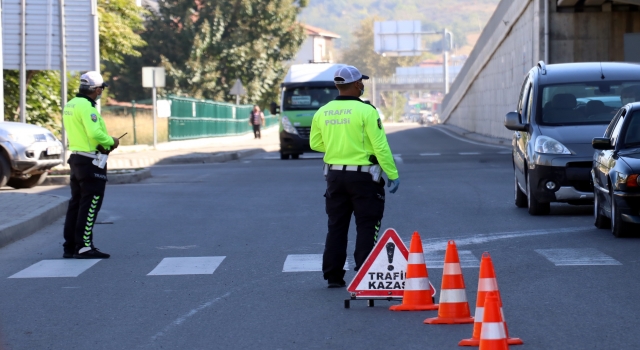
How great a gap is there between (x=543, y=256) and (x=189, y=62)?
1986 inches

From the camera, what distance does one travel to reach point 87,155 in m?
10.8

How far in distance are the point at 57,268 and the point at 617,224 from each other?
5456 mm

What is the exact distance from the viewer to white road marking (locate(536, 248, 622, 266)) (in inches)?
376

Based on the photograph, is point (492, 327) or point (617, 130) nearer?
point (492, 327)

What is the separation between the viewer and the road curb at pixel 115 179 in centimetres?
2094

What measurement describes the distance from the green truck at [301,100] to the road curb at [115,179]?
30.2 ft

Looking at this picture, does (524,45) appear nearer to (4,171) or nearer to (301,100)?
(301,100)

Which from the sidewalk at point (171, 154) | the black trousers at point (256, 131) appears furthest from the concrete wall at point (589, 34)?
the black trousers at point (256, 131)

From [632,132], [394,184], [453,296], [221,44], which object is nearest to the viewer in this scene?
[453,296]

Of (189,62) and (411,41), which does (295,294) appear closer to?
(189,62)

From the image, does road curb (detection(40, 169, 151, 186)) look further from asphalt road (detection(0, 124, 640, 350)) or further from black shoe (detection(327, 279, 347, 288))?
black shoe (detection(327, 279, 347, 288))

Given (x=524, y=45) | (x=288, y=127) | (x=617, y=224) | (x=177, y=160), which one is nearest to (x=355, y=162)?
(x=617, y=224)

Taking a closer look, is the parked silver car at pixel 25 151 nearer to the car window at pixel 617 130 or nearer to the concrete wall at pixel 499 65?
the car window at pixel 617 130

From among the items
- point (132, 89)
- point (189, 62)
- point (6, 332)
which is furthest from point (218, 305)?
point (132, 89)
